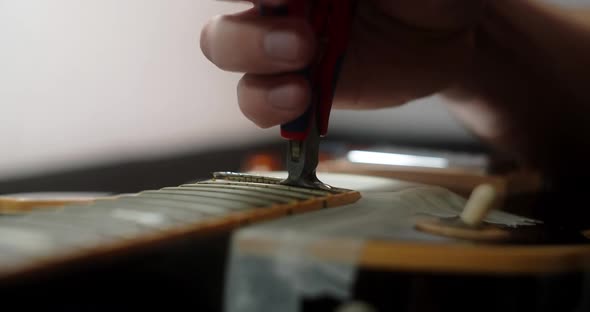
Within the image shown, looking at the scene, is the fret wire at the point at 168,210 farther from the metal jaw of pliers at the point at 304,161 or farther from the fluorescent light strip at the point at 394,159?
the fluorescent light strip at the point at 394,159

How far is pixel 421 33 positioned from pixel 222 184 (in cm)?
37

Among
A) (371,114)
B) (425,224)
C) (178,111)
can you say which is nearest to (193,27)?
(178,111)

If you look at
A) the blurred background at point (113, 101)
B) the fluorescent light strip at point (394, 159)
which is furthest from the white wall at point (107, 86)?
the fluorescent light strip at point (394, 159)

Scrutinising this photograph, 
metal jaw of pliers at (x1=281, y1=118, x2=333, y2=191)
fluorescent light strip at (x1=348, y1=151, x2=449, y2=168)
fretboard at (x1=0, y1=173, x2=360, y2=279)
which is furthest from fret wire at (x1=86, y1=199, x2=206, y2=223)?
fluorescent light strip at (x1=348, y1=151, x2=449, y2=168)

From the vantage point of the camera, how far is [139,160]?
1.06 metres

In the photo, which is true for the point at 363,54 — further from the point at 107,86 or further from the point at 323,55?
the point at 107,86

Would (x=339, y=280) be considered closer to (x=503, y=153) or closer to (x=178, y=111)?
(x=503, y=153)

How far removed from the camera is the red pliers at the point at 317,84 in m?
0.47

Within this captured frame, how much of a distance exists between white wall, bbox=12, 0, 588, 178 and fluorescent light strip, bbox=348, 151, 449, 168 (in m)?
0.38

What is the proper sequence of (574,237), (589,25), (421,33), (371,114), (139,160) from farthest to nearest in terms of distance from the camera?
(371,114) → (139,160) → (589,25) → (421,33) → (574,237)

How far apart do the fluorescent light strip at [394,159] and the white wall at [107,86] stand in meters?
0.38

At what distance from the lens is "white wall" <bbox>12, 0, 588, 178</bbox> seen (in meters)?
0.90

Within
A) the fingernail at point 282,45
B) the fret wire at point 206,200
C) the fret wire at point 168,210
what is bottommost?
the fret wire at point 168,210

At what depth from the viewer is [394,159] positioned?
914 mm
